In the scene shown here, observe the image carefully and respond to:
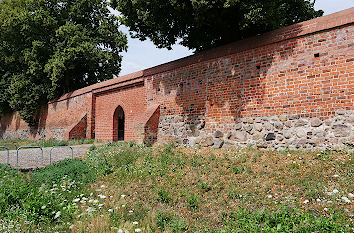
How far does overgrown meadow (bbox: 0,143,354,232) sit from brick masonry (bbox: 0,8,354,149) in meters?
0.89

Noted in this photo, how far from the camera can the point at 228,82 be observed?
8.59m

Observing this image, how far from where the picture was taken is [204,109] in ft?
30.5

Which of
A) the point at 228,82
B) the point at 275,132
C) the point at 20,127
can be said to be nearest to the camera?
the point at 275,132

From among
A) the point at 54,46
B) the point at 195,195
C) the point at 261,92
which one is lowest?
the point at 195,195

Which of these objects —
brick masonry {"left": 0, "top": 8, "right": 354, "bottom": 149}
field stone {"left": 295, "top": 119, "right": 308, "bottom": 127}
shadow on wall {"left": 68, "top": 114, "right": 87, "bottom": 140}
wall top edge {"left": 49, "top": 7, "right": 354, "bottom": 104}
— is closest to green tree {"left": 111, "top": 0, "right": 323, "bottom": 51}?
wall top edge {"left": 49, "top": 7, "right": 354, "bottom": 104}

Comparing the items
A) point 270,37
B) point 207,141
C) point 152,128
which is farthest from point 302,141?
point 152,128

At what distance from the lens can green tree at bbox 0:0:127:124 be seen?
19.2m

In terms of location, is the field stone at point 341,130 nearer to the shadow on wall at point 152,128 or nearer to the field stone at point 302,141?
the field stone at point 302,141

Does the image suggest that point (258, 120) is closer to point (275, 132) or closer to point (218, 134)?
point (275, 132)

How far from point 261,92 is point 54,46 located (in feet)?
62.3

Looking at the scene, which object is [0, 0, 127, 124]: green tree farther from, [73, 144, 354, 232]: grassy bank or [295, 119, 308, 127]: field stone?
[295, 119, 308, 127]: field stone

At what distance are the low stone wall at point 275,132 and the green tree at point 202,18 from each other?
125 inches

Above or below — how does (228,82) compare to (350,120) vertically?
above

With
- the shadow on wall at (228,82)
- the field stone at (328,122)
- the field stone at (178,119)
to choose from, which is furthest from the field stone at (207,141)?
the field stone at (328,122)
